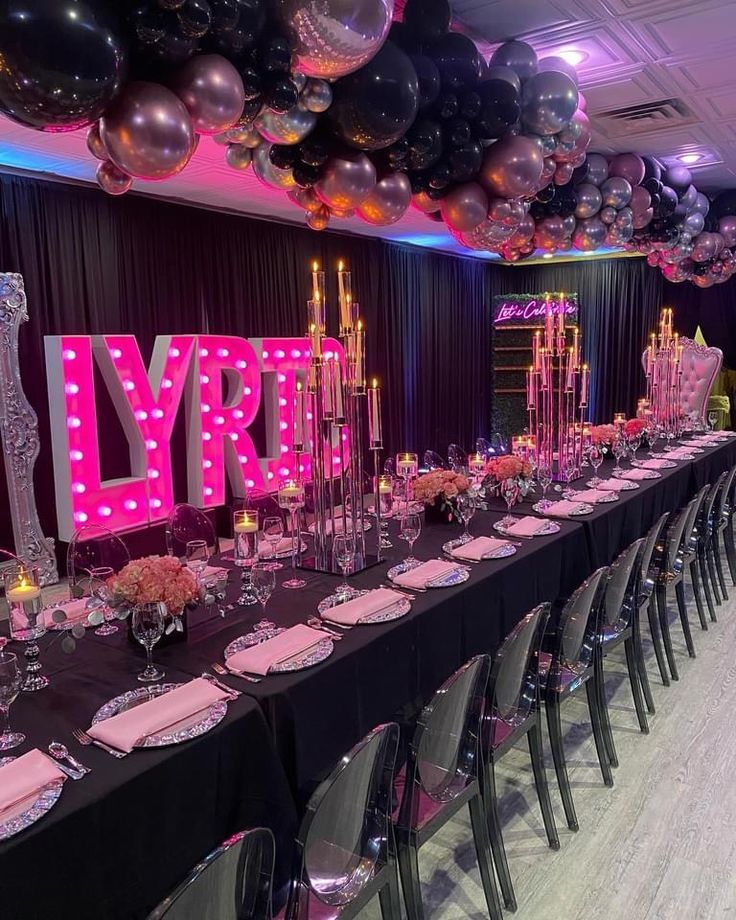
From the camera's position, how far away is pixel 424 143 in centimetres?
285

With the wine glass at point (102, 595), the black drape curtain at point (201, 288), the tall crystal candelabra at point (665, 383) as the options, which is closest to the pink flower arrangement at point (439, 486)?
the wine glass at point (102, 595)

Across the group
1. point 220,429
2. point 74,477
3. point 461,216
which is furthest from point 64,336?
point 461,216

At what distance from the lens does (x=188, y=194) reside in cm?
553

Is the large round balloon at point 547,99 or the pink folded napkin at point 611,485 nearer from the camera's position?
the large round balloon at point 547,99

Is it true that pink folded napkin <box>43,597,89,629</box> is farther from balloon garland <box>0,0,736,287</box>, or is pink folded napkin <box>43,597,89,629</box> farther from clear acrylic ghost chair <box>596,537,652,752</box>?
clear acrylic ghost chair <box>596,537,652,752</box>

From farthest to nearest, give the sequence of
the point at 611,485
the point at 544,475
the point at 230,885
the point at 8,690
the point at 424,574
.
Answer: the point at 544,475, the point at 611,485, the point at 424,574, the point at 8,690, the point at 230,885

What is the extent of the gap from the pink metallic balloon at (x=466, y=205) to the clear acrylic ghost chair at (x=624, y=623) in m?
1.60

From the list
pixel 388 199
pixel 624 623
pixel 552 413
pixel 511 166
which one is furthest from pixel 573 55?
pixel 624 623

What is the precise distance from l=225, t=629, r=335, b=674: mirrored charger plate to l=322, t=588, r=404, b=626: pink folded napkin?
0.49 feet

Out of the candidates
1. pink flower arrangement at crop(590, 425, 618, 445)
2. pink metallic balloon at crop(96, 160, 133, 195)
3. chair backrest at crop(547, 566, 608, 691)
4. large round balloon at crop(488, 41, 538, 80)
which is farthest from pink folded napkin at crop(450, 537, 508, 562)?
pink flower arrangement at crop(590, 425, 618, 445)

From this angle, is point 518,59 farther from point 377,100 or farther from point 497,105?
point 377,100

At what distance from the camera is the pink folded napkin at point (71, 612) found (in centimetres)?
220

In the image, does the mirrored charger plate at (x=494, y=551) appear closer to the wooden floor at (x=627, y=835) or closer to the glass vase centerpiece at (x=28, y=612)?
the wooden floor at (x=627, y=835)

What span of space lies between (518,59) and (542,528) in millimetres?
2148
